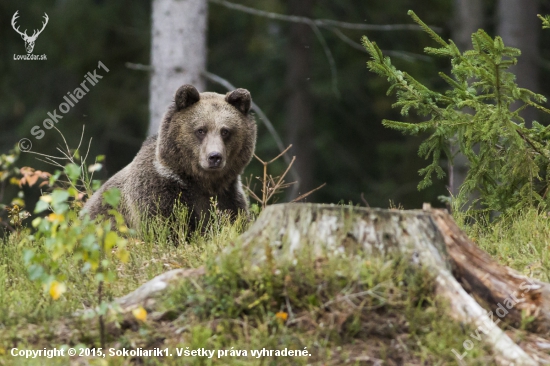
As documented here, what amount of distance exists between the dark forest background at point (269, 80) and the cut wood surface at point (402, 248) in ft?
42.7

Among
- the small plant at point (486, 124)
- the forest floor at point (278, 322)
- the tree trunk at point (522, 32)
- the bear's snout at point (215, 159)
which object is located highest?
the tree trunk at point (522, 32)

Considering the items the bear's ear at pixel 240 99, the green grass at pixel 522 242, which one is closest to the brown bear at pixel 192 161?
the bear's ear at pixel 240 99

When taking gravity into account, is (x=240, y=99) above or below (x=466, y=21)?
below

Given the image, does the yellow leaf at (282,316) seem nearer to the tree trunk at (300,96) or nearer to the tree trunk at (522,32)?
the tree trunk at (522,32)

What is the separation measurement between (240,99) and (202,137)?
0.58 meters

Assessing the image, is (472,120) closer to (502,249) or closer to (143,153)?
(502,249)

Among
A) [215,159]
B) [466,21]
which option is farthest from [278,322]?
[466,21]

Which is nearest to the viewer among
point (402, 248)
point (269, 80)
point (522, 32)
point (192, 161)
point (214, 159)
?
point (402, 248)

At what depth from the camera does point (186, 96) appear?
6.55m

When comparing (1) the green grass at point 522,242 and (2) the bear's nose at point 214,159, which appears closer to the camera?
(1) the green grass at point 522,242

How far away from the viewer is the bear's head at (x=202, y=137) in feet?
21.1

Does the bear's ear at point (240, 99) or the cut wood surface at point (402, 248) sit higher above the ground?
the bear's ear at point (240, 99)

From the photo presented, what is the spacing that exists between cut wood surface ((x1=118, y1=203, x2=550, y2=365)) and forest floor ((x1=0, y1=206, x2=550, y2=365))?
92 mm

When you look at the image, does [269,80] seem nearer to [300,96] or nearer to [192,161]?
[300,96]
